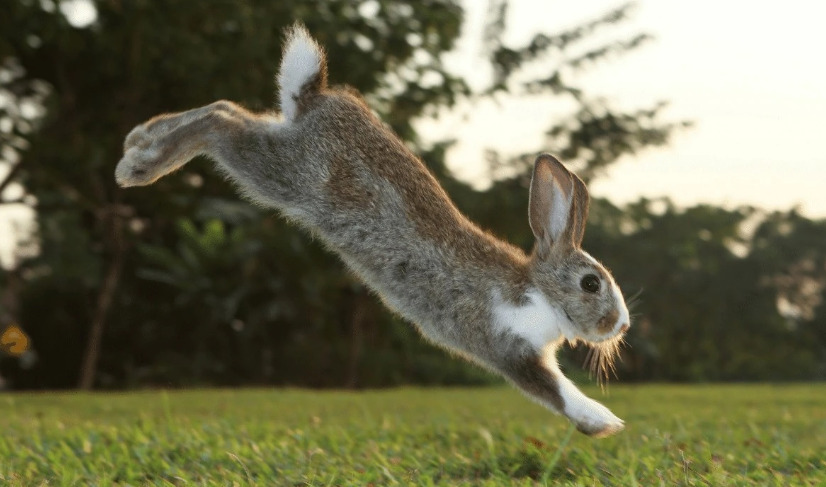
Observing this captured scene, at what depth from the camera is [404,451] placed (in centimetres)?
503

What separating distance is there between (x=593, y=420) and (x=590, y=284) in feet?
1.85

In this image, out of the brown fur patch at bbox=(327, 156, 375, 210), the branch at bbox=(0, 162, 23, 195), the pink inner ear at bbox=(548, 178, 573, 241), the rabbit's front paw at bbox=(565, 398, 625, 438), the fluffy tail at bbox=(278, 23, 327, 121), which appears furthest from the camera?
the branch at bbox=(0, 162, 23, 195)

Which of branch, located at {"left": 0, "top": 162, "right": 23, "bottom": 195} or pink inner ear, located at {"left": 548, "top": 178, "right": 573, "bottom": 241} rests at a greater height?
branch, located at {"left": 0, "top": 162, "right": 23, "bottom": 195}

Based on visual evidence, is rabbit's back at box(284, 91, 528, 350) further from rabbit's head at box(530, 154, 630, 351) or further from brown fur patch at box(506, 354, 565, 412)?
brown fur patch at box(506, 354, 565, 412)

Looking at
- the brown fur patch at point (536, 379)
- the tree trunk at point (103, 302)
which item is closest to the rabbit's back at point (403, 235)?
the brown fur patch at point (536, 379)

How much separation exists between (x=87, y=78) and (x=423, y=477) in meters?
10.0

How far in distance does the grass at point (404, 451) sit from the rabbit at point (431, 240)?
0.63 metres

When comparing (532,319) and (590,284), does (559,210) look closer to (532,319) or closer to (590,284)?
(590,284)

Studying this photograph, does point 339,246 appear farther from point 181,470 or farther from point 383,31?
point 383,31

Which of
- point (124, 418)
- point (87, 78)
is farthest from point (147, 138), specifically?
point (87, 78)

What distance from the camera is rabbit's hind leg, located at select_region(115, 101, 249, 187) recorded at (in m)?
4.24

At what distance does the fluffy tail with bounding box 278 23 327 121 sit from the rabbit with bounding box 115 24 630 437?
0.13 m

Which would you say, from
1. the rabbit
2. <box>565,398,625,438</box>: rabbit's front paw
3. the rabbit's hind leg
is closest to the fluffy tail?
the rabbit

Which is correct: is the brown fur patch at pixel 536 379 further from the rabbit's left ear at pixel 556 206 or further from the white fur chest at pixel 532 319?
the rabbit's left ear at pixel 556 206
